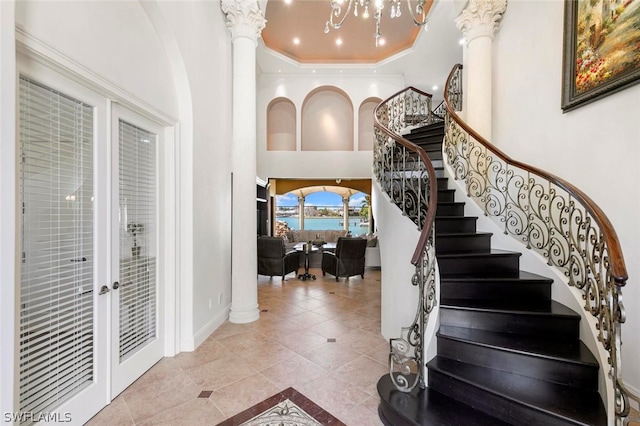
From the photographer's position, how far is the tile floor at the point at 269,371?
7.32ft

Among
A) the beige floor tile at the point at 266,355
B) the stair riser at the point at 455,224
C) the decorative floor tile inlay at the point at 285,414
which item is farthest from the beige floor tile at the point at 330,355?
the stair riser at the point at 455,224

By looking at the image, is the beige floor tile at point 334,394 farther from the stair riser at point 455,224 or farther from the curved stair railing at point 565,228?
the stair riser at point 455,224

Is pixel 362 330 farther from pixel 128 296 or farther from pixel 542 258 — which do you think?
pixel 128 296

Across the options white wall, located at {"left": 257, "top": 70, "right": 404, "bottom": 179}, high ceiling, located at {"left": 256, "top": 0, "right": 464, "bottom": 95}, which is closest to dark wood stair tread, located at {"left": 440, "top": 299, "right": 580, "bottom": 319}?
high ceiling, located at {"left": 256, "top": 0, "right": 464, "bottom": 95}

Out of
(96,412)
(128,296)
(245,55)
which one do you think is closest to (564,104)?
(245,55)

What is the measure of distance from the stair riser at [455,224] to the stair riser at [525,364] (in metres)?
1.54

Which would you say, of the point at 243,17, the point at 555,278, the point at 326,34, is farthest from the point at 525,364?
the point at 326,34

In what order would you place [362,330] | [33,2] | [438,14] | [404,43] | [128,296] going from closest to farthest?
[33,2] → [128,296] → [362,330] → [438,14] → [404,43]

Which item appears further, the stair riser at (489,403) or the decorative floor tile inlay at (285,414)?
the decorative floor tile inlay at (285,414)

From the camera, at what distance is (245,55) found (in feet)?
13.8

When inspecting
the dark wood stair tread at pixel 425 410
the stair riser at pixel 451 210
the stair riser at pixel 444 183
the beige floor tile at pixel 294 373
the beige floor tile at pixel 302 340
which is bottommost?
the beige floor tile at pixel 302 340

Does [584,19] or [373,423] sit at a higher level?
[584,19]

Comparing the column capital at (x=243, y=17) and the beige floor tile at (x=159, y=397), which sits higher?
the column capital at (x=243, y=17)

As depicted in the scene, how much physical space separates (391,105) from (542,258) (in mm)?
5400
